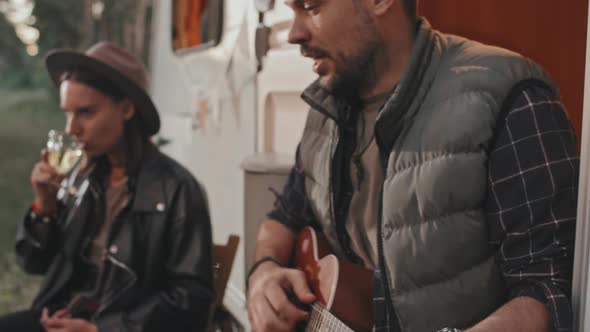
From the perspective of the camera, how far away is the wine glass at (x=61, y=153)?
220 cm

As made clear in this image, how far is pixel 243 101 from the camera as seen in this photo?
3.03 metres

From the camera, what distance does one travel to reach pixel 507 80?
3.66 ft

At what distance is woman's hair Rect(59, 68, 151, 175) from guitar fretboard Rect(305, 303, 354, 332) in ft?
3.16

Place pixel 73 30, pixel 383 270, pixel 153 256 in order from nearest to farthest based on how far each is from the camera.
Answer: pixel 383 270
pixel 153 256
pixel 73 30

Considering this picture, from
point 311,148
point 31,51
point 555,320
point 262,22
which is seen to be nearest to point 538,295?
point 555,320

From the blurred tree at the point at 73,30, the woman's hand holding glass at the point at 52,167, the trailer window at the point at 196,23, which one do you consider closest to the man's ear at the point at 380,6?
the woman's hand holding glass at the point at 52,167

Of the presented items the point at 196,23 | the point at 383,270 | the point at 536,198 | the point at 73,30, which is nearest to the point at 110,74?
the point at 383,270

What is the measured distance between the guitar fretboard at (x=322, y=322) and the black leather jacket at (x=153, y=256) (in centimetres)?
66

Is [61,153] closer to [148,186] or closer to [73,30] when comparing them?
[148,186]

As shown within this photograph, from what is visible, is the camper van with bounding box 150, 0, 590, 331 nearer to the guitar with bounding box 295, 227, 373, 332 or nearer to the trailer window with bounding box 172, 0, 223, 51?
the trailer window with bounding box 172, 0, 223, 51

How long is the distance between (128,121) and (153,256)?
0.46 m

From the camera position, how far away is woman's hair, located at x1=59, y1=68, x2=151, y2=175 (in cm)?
213

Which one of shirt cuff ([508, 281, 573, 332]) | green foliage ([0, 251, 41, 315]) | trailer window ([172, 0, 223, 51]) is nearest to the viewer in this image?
shirt cuff ([508, 281, 573, 332])

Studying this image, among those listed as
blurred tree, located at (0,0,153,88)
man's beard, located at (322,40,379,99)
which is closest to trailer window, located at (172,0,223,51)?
blurred tree, located at (0,0,153,88)
